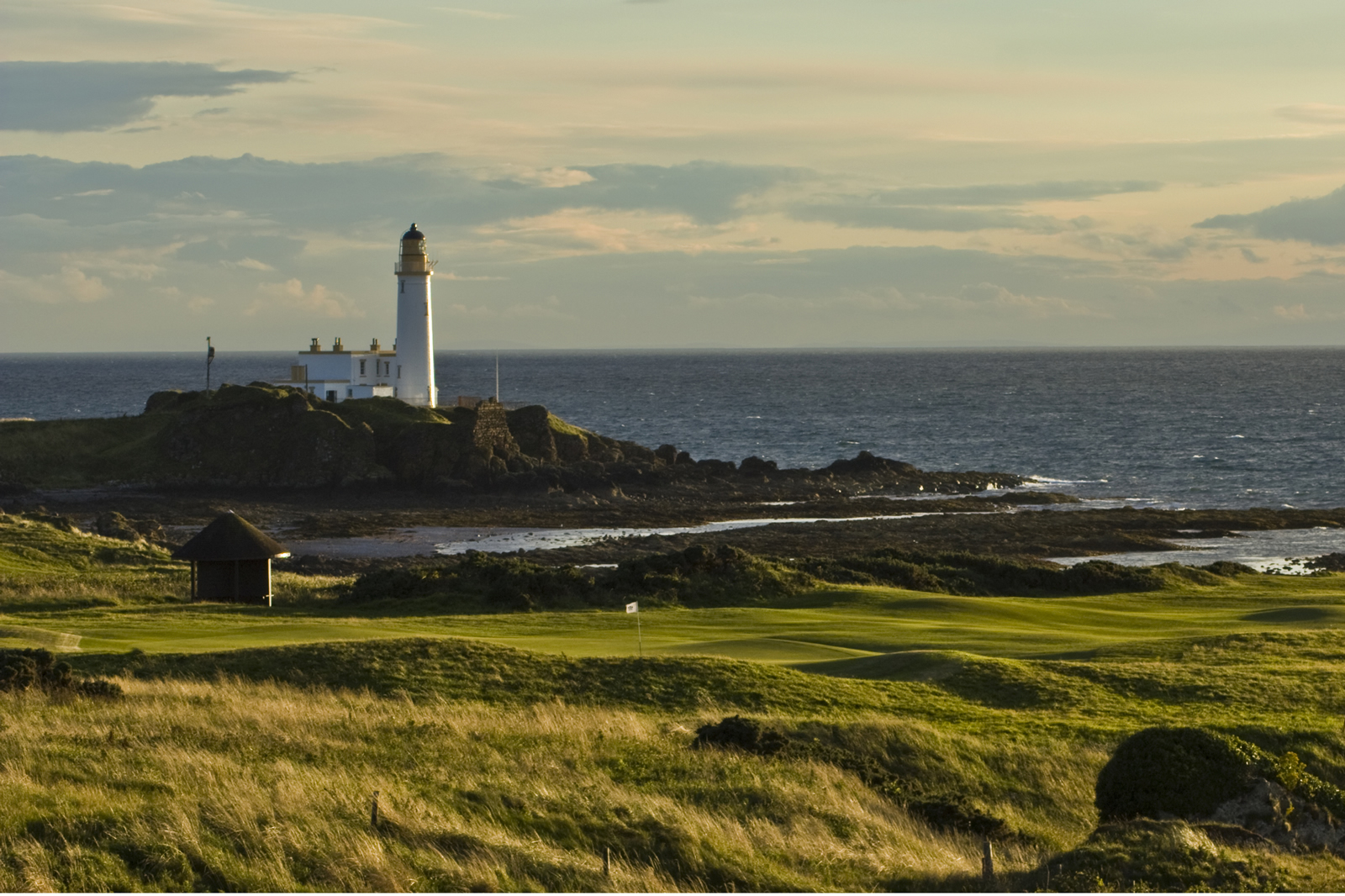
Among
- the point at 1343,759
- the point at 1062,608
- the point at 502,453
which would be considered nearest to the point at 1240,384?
the point at 502,453

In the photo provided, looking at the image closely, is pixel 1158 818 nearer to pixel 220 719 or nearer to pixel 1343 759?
pixel 1343 759

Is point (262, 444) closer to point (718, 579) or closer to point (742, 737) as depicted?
point (718, 579)

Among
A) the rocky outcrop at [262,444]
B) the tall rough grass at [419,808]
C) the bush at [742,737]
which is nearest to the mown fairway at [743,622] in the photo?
the bush at [742,737]

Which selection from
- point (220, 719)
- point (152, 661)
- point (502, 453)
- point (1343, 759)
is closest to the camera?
point (220, 719)

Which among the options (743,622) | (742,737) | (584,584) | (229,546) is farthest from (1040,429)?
Answer: (742,737)

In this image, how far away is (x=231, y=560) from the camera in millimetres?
35031

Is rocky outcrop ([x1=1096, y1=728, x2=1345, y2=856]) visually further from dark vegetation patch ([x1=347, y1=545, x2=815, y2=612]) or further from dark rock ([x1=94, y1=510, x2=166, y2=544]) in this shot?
dark rock ([x1=94, y1=510, x2=166, y2=544])

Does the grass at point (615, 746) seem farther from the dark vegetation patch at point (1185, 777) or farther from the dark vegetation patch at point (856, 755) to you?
the dark vegetation patch at point (1185, 777)

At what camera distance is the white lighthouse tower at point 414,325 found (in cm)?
8506

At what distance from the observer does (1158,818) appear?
14109 millimetres

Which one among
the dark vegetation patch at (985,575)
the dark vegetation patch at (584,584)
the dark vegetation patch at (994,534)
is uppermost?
the dark vegetation patch at (584,584)

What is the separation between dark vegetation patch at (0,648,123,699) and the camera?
18859 millimetres

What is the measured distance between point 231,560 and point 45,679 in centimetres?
1586

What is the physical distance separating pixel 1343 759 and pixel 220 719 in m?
14.5
